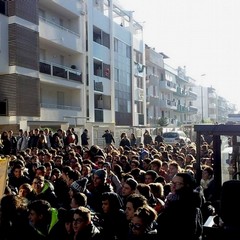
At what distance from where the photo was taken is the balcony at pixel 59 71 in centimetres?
2538

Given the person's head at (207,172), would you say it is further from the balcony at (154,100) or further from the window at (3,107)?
the balcony at (154,100)

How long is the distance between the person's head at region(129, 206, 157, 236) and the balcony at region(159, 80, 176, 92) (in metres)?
53.7

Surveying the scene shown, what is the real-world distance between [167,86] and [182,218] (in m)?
56.4

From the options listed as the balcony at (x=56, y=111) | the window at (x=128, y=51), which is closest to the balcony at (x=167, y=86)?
the window at (x=128, y=51)

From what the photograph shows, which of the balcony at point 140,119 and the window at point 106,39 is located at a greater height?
the window at point 106,39

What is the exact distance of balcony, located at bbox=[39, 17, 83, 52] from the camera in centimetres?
2534

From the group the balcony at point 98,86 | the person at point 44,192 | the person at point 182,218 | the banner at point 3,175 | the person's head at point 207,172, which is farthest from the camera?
the balcony at point 98,86

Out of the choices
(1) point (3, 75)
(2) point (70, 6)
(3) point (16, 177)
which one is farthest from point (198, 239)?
(2) point (70, 6)

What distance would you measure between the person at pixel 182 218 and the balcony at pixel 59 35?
21.6m

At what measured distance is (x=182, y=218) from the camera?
15.1 feet

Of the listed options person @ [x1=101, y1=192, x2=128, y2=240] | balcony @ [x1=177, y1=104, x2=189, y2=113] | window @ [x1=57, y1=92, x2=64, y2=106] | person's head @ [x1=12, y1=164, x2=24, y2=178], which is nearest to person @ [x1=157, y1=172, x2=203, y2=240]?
person @ [x1=101, y1=192, x2=128, y2=240]

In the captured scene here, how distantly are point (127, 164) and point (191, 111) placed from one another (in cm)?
7058

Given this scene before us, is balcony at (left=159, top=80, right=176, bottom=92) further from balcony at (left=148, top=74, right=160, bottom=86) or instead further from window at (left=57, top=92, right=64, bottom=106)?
window at (left=57, top=92, right=64, bottom=106)

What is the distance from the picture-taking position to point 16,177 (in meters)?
8.64
